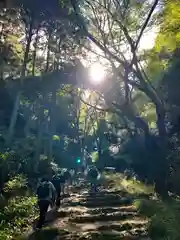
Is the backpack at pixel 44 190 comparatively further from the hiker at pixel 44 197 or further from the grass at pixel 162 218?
the grass at pixel 162 218

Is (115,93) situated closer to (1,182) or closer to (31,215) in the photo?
(1,182)

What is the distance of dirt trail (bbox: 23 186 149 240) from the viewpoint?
8.57 m

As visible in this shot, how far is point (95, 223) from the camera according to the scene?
10.2m

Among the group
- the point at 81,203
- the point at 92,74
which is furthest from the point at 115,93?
the point at 81,203

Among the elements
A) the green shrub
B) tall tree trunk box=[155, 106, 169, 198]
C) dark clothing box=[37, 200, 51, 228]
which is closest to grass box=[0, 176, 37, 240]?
the green shrub

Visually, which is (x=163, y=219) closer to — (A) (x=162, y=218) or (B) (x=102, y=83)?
(A) (x=162, y=218)

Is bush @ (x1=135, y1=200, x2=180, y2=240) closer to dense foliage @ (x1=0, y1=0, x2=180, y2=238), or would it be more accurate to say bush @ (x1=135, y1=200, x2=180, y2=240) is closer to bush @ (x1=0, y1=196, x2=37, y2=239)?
dense foliage @ (x1=0, y1=0, x2=180, y2=238)

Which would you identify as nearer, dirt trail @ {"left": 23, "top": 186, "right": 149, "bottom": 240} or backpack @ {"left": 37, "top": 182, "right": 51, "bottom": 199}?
dirt trail @ {"left": 23, "top": 186, "right": 149, "bottom": 240}

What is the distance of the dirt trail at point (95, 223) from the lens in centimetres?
857

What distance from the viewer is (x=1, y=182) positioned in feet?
46.3

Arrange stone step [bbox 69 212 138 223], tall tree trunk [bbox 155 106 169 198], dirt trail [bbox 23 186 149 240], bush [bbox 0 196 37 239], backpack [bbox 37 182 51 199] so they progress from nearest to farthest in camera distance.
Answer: dirt trail [bbox 23 186 149 240] < bush [bbox 0 196 37 239] < backpack [bbox 37 182 51 199] < stone step [bbox 69 212 138 223] < tall tree trunk [bbox 155 106 169 198]

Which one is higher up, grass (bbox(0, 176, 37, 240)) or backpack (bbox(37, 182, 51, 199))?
backpack (bbox(37, 182, 51, 199))

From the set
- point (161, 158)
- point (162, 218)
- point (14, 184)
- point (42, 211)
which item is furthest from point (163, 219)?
point (14, 184)

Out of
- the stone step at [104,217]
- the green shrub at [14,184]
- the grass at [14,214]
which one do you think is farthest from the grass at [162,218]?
the green shrub at [14,184]
